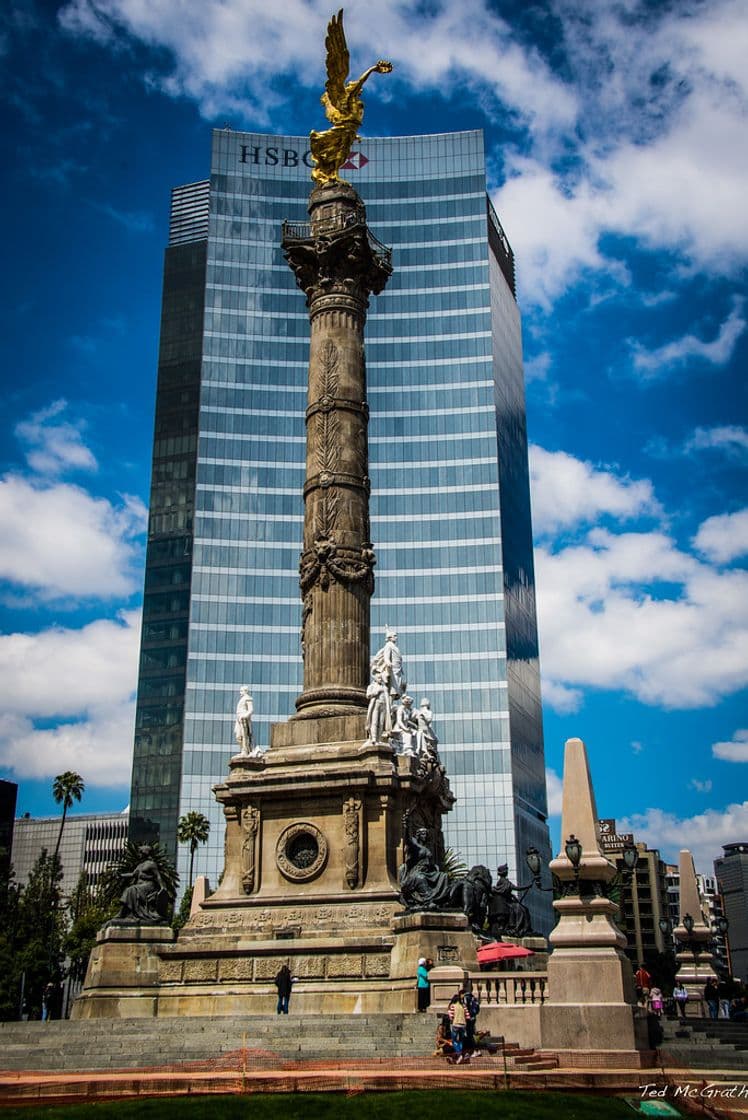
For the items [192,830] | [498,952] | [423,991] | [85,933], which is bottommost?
[423,991]

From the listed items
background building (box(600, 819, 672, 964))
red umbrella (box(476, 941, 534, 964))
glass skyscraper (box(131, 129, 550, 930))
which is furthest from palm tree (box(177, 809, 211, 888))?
background building (box(600, 819, 672, 964))

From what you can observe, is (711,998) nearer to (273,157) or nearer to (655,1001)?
(655,1001)

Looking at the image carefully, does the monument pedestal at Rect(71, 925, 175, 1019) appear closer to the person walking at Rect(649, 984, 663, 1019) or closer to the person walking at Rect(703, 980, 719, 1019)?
the person walking at Rect(649, 984, 663, 1019)

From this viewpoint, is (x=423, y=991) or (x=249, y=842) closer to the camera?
(x=423, y=991)

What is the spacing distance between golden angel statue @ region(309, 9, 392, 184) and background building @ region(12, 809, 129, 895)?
10940 cm

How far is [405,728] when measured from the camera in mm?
30844

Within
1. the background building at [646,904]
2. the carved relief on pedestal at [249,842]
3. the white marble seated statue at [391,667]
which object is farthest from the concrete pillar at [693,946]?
the background building at [646,904]

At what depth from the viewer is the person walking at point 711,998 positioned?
33719 mm

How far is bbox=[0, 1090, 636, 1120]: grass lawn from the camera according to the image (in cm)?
1313

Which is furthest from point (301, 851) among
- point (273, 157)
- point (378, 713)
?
point (273, 157)

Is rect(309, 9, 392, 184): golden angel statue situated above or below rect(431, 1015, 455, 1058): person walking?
above

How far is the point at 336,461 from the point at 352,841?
448 inches

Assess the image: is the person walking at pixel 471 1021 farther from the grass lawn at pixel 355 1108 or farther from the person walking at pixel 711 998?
the person walking at pixel 711 998

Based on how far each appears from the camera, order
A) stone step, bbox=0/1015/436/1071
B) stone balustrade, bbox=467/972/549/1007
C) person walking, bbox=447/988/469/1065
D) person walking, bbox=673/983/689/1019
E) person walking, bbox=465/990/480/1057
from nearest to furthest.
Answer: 1. person walking, bbox=447/988/469/1065
2. person walking, bbox=465/990/480/1057
3. stone step, bbox=0/1015/436/1071
4. stone balustrade, bbox=467/972/549/1007
5. person walking, bbox=673/983/689/1019
